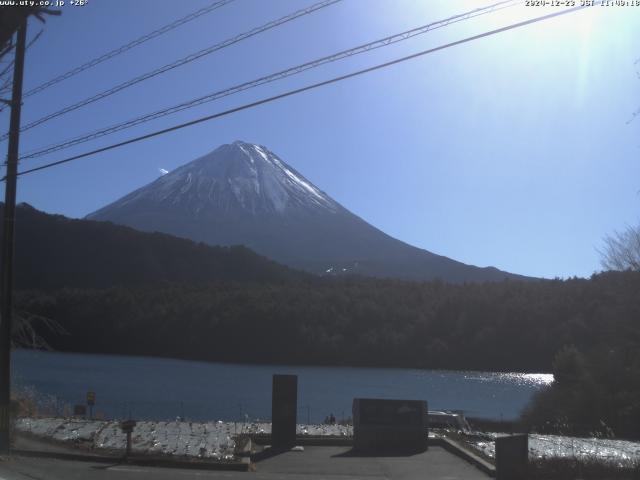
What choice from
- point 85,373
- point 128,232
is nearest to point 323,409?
point 85,373

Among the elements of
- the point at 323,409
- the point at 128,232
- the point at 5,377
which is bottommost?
the point at 323,409

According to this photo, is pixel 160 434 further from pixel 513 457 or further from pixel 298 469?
pixel 513 457

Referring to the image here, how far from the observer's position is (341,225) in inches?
7087

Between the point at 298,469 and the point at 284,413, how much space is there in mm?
2469

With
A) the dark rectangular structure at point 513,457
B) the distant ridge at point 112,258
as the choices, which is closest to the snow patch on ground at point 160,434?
the dark rectangular structure at point 513,457

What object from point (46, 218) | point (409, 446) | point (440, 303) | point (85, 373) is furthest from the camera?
point (46, 218)

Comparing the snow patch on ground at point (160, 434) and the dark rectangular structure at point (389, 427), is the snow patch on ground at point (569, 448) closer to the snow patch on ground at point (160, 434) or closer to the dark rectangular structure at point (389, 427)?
the dark rectangular structure at point (389, 427)

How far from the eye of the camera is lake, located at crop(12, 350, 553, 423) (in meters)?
43.7

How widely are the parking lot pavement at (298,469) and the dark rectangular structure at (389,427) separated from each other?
0.52 m

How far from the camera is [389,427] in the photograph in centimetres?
1855

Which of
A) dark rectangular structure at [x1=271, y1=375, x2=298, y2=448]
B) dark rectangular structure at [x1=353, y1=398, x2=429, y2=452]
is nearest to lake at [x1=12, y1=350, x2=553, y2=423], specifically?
dark rectangular structure at [x1=271, y1=375, x2=298, y2=448]

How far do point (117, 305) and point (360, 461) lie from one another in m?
79.4

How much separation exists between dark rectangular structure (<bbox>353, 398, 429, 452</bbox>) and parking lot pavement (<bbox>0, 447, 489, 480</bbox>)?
52cm

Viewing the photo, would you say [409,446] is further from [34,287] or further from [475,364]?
[34,287]
